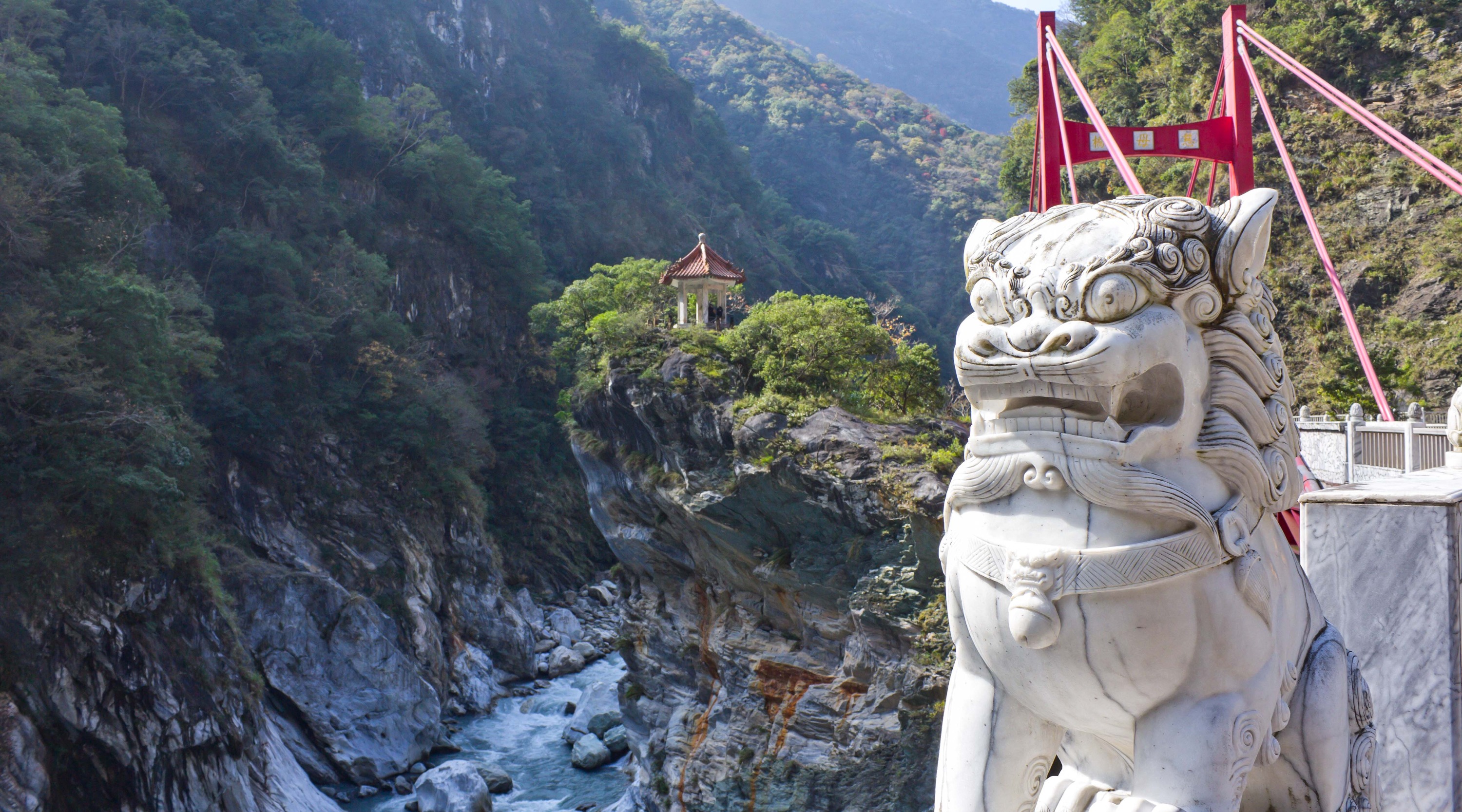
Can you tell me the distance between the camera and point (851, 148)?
48.9m

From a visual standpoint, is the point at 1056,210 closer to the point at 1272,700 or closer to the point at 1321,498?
the point at 1272,700

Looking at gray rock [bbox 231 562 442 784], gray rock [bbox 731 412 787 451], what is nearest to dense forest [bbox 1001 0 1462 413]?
gray rock [bbox 731 412 787 451]

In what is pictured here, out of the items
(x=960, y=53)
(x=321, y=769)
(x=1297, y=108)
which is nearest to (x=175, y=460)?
(x=321, y=769)

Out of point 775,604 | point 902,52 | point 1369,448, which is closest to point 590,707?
point 775,604

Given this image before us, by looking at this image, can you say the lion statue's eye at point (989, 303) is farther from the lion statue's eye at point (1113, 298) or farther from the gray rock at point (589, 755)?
the gray rock at point (589, 755)

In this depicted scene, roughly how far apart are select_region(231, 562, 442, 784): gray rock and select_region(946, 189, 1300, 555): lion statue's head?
17.2 m

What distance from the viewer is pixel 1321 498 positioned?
277 centimetres

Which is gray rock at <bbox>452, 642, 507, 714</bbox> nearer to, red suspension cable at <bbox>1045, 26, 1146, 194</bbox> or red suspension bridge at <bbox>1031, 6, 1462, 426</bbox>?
red suspension bridge at <bbox>1031, 6, 1462, 426</bbox>

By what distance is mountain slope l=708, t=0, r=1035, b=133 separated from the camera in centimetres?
7919

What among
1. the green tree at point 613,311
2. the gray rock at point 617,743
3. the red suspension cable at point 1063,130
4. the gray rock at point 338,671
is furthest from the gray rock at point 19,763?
the red suspension cable at point 1063,130

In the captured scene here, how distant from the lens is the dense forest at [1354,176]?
1716 cm

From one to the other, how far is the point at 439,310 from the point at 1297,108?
21.0 metres

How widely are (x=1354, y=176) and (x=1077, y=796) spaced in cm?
2121

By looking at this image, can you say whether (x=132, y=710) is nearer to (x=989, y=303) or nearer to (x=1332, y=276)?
(x=1332, y=276)
